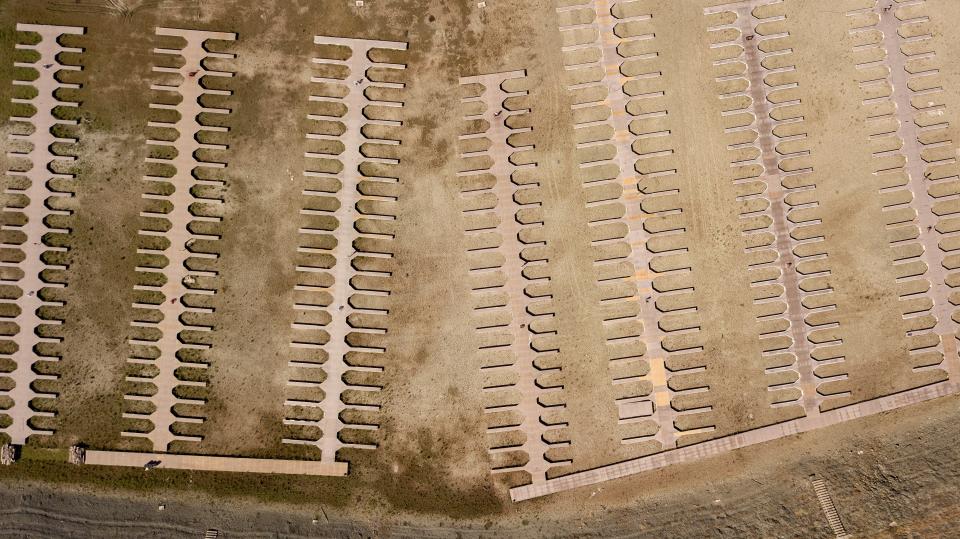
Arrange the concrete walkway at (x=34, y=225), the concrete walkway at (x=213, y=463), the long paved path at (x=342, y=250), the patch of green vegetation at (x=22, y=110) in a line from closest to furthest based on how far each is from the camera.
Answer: the concrete walkway at (x=213, y=463) → the concrete walkway at (x=34, y=225) → the long paved path at (x=342, y=250) → the patch of green vegetation at (x=22, y=110)

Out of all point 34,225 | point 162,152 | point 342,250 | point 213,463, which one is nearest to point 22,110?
point 34,225

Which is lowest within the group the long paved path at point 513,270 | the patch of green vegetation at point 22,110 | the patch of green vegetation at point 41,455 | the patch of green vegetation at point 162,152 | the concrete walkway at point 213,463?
the concrete walkway at point 213,463

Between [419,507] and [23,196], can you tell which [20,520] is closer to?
[23,196]

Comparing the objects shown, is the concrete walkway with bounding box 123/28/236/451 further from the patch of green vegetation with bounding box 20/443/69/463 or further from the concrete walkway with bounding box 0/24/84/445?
the concrete walkway with bounding box 0/24/84/445

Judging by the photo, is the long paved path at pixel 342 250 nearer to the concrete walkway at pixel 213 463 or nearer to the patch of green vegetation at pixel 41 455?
the concrete walkway at pixel 213 463

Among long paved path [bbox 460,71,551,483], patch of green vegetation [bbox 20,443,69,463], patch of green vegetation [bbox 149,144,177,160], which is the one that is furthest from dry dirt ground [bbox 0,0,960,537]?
patch of green vegetation [bbox 149,144,177,160]

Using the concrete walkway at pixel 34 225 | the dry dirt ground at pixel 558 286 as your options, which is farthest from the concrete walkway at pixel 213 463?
the concrete walkway at pixel 34 225
